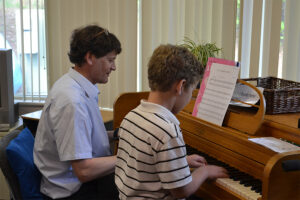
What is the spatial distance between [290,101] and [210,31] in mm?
1259

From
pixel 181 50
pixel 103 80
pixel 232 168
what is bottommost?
pixel 232 168

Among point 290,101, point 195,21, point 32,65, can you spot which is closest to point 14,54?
point 32,65

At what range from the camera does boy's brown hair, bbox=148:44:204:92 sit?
4.29 feet

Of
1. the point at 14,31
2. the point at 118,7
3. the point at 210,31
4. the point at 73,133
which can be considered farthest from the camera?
the point at 14,31

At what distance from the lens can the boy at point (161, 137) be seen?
1261 mm

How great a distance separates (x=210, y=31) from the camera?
304 centimetres

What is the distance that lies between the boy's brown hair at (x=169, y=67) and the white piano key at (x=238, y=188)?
0.42 metres

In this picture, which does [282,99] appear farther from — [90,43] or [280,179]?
[90,43]

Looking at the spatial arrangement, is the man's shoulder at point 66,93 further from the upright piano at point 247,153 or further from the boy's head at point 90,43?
the upright piano at point 247,153

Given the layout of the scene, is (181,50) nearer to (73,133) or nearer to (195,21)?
(73,133)

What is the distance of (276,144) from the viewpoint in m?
1.58

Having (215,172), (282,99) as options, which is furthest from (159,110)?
(282,99)

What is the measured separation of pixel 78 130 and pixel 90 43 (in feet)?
1.27

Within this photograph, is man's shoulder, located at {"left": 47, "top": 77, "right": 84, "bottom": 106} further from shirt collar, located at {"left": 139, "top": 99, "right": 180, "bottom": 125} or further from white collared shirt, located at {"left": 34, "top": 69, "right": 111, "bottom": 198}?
shirt collar, located at {"left": 139, "top": 99, "right": 180, "bottom": 125}
